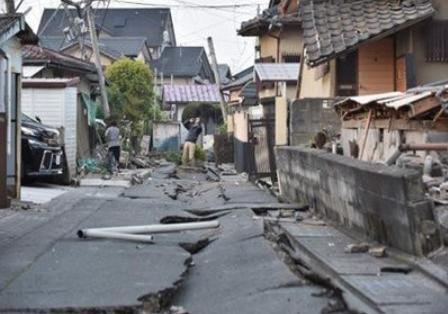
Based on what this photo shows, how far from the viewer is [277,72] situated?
2642cm

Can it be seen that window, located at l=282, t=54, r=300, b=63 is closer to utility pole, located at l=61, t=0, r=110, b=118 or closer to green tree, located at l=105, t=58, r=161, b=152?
utility pole, located at l=61, t=0, r=110, b=118

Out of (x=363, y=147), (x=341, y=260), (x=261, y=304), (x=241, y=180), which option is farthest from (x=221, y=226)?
(x=241, y=180)

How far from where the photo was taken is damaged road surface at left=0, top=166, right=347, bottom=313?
22.7 feet

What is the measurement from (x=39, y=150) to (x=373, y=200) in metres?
9.62

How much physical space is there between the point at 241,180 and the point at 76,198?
8016 mm

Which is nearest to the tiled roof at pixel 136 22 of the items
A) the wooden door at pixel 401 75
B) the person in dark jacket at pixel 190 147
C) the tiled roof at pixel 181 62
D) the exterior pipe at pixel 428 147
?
the tiled roof at pixel 181 62

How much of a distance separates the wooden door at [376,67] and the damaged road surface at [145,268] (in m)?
4.92

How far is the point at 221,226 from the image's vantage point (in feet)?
40.5

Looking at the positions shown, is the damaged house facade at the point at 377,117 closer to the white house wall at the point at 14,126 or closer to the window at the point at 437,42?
the window at the point at 437,42

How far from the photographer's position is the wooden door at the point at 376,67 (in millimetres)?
17516

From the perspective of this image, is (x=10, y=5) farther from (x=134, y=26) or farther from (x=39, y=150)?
(x=134, y=26)

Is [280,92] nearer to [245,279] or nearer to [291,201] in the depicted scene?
[291,201]

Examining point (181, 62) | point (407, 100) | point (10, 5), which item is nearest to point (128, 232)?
point (407, 100)

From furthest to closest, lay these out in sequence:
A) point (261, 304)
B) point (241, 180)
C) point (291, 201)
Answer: point (241, 180) < point (291, 201) < point (261, 304)
